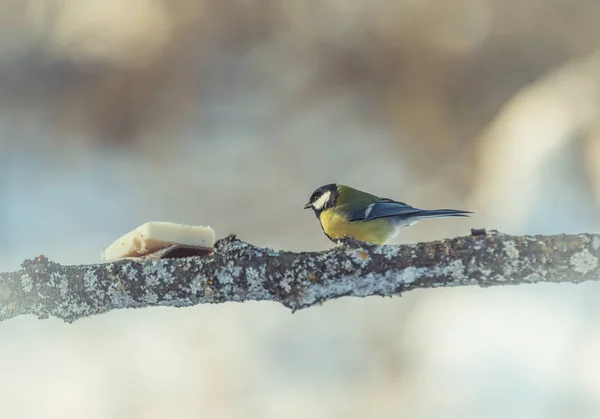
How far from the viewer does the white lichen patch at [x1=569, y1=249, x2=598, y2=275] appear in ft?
1.77

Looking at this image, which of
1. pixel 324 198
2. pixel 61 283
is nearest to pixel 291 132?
pixel 324 198

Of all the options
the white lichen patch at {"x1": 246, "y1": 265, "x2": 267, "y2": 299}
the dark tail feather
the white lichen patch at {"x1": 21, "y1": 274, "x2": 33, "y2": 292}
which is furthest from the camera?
the dark tail feather

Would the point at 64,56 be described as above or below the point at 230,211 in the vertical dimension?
above

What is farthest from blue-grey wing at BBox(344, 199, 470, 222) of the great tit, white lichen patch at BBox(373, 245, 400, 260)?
white lichen patch at BBox(373, 245, 400, 260)

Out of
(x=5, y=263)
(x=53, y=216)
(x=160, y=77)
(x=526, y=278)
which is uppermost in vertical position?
(x=160, y=77)

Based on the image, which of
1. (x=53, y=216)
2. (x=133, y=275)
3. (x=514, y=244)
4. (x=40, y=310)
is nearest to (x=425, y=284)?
(x=514, y=244)

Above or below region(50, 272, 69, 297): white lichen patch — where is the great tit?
above

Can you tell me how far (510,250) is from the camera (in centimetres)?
57

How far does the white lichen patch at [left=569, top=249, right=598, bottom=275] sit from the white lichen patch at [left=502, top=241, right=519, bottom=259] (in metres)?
0.05

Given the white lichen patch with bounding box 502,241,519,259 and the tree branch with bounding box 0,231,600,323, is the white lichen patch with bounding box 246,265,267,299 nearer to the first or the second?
the tree branch with bounding box 0,231,600,323

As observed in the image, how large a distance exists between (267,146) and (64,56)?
0.67 meters

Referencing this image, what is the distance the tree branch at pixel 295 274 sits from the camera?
1.83 feet

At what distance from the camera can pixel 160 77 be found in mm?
1562

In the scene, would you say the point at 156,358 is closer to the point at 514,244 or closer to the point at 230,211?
the point at 230,211
